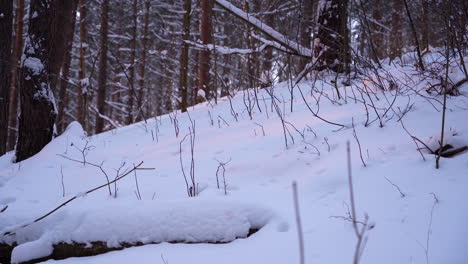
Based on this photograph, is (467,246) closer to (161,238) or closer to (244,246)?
(244,246)

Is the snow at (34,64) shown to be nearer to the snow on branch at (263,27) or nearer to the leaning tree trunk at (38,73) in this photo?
the leaning tree trunk at (38,73)

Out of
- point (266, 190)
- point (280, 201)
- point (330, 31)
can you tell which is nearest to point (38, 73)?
point (266, 190)

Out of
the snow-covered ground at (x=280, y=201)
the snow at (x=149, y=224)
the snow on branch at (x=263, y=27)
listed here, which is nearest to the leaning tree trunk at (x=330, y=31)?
the snow on branch at (x=263, y=27)

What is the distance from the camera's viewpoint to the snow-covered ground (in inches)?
56.5

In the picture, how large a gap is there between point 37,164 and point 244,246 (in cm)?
300

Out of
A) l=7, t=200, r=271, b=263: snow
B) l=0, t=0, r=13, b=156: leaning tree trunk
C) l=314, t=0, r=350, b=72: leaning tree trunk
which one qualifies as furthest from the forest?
l=0, t=0, r=13, b=156: leaning tree trunk

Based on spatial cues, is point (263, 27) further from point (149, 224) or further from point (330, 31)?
point (149, 224)

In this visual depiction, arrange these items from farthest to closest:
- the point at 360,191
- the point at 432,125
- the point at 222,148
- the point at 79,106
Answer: the point at 79,106 < the point at 222,148 < the point at 432,125 < the point at 360,191

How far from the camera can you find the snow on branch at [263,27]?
168 inches

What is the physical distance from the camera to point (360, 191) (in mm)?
1776

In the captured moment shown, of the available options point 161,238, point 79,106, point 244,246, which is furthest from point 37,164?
point 79,106

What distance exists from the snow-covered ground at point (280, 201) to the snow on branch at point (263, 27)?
6.01 feet

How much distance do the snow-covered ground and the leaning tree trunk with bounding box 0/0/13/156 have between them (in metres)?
2.20

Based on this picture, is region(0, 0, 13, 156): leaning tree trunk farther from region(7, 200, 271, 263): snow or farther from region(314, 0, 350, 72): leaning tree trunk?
region(314, 0, 350, 72): leaning tree trunk
